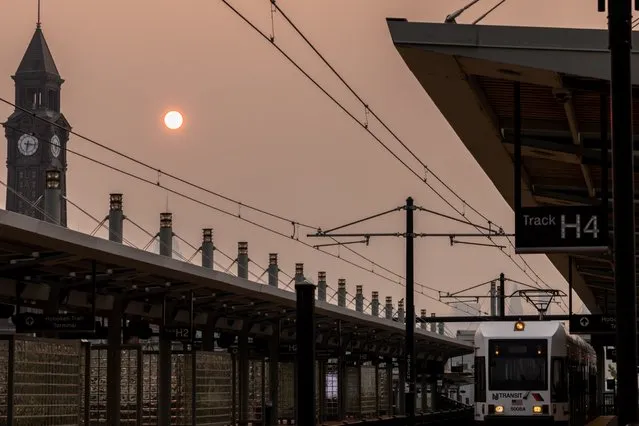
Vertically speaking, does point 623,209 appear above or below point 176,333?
above

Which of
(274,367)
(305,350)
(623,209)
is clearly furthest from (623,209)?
(274,367)

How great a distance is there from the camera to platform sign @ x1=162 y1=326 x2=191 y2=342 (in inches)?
1179

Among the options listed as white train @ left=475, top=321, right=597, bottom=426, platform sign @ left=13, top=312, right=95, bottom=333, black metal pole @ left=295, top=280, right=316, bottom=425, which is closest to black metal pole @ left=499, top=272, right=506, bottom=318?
white train @ left=475, top=321, right=597, bottom=426

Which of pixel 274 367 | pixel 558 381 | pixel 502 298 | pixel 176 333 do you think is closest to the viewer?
pixel 176 333

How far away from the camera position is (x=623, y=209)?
11.0 metres

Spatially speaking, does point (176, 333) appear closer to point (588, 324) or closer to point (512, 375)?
point (512, 375)

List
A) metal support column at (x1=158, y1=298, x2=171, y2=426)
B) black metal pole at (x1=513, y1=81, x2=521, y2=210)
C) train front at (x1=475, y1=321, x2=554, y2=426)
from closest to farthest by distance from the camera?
black metal pole at (x1=513, y1=81, x2=521, y2=210) < metal support column at (x1=158, y1=298, x2=171, y2=426) < train front at (x1=475, y1=321, x2=554, y2=426)

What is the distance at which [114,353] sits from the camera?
89.8 ft

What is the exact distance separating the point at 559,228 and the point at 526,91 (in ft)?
6.64

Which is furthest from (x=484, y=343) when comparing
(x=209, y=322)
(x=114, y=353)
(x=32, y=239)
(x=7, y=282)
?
(x=32, y=239)

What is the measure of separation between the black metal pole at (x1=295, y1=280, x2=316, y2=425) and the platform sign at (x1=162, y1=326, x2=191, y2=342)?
6.94 m

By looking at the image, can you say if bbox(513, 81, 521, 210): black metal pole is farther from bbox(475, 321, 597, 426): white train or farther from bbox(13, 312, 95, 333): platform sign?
bbox(475, 321, 597, 426): white train

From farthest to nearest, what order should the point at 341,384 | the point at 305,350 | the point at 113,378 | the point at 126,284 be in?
the point at 341,384 < the point at 113,378 < the point at 126,284 < the point at 305,350

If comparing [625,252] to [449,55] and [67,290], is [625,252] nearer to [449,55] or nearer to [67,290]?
[449,55]
